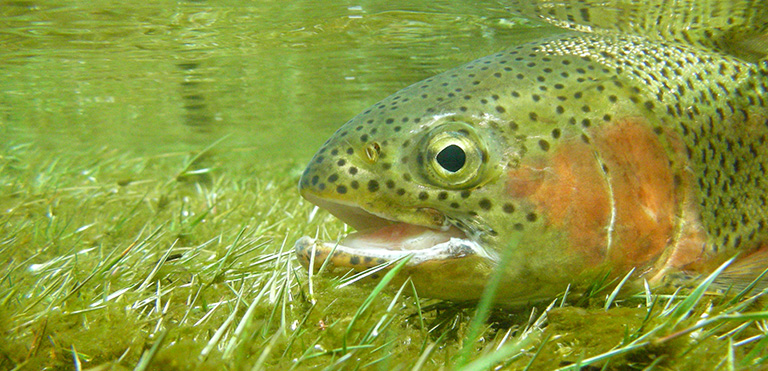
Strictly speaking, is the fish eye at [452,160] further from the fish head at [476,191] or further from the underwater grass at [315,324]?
the underwater grass at [315,324]

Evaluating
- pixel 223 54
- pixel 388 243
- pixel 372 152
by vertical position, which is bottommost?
pixel 388 243

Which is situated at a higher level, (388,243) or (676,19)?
(676,19)

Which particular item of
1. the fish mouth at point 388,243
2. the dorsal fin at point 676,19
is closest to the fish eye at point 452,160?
the fish mouth at point 388,243

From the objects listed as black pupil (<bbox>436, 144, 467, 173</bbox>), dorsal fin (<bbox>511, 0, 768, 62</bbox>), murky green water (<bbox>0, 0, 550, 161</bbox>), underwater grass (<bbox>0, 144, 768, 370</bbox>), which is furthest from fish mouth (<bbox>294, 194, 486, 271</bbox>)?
murky green water (<bbox>0, 0, 550, 161</bbox>)

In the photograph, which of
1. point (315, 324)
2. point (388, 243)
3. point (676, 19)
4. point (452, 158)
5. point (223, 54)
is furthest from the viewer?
point (223, 54)

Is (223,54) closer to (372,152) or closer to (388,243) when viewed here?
(372,152)

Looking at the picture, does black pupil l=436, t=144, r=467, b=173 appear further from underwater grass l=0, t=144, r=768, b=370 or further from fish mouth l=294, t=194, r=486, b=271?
underwater grass l=0, t=144, r=768, b=370

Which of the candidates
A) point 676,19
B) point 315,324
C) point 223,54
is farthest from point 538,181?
point 223,54

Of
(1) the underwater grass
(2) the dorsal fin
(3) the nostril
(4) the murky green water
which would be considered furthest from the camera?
(4) the murky green water
